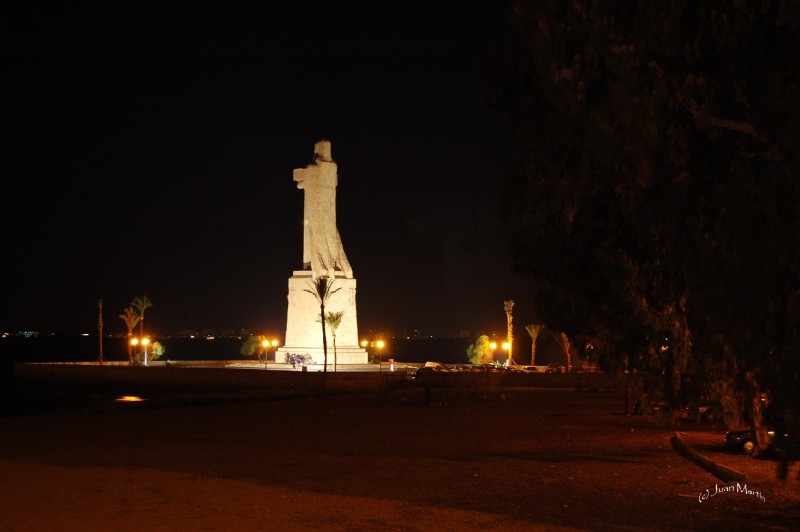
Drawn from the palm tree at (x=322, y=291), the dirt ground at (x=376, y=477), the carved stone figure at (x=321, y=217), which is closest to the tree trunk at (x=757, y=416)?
the dirt ground at (x=376, y=477)

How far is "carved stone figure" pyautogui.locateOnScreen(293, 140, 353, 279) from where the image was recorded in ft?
158

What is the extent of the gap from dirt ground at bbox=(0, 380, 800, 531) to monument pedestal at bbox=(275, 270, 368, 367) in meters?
25.6

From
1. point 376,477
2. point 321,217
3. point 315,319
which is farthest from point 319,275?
point 376,477

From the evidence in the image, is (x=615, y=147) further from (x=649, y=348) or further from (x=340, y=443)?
(x=340, y=443)

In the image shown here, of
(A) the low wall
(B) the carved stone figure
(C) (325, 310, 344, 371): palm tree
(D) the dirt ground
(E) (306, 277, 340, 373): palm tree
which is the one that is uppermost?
(B) the carved stone figure

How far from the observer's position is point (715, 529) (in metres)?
9.18

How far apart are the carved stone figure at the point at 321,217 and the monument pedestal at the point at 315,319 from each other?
2.41 feet

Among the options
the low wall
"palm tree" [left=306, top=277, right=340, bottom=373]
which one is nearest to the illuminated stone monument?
"palm tree" [left=306, top=277, right=340, bottom=373]

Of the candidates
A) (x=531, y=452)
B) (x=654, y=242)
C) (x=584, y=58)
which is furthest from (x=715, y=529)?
(x=531, y=452)

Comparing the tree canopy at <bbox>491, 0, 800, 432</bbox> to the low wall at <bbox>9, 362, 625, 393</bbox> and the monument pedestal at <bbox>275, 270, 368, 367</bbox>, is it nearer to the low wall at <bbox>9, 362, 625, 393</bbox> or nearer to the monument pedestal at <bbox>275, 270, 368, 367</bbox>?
the low wall at <bbox>9, 362, 625, 393</bbox>

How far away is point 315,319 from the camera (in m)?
47.4

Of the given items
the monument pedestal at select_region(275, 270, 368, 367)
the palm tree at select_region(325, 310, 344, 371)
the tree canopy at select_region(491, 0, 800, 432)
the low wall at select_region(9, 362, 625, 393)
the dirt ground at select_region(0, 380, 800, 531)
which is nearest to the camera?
the tree canopy at select_region(491, 0, 800, 432)

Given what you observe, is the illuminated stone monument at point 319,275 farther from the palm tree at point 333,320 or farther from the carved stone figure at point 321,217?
the palm tree at point 333,320

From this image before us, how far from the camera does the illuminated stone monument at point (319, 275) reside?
156 feet
